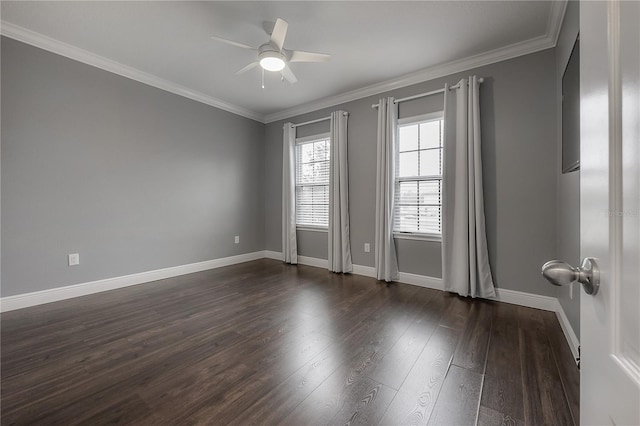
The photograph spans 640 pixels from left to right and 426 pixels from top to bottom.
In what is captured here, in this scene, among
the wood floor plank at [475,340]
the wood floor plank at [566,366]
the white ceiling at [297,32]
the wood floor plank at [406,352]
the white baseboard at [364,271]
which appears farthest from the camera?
the white baseboard at [364,271]

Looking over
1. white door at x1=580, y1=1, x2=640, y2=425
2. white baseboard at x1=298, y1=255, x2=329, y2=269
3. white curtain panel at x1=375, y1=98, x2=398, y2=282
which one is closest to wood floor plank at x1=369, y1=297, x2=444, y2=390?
white curtain panel at x1=375, y1=98, x2=398, y2=282

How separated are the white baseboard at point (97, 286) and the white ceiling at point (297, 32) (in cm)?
254

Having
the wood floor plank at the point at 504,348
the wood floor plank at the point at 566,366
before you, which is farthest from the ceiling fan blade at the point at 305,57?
the wood floor plank at the point at 566,366

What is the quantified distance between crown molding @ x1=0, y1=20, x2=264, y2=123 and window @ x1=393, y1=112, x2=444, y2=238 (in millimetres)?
2963

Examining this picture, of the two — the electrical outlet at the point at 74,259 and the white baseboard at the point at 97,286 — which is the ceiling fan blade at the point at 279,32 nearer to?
the electrical outlet at the point at 74,259

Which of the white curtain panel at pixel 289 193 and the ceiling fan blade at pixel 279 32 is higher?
the ceiling fan blade at pixel 279 32

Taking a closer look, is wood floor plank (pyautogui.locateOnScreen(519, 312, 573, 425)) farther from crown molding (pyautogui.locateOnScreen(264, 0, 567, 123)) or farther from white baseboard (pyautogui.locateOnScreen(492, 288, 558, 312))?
crown molding (pyautogui.locateOnScreen(264, 0, 567, 123))

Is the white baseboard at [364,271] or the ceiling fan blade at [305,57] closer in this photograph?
the ceiling fan blade at [305,57]

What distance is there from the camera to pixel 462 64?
3.07m

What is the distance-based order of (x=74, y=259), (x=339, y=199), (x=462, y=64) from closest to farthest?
(x=74, y=259) → (x=462, y=64) → (x=339, y=199)

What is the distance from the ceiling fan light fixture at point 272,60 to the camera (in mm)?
2457

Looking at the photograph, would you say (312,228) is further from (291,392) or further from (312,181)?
(291,392)

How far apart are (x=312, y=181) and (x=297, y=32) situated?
232 cm

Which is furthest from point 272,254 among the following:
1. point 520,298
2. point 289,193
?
point 520,298
